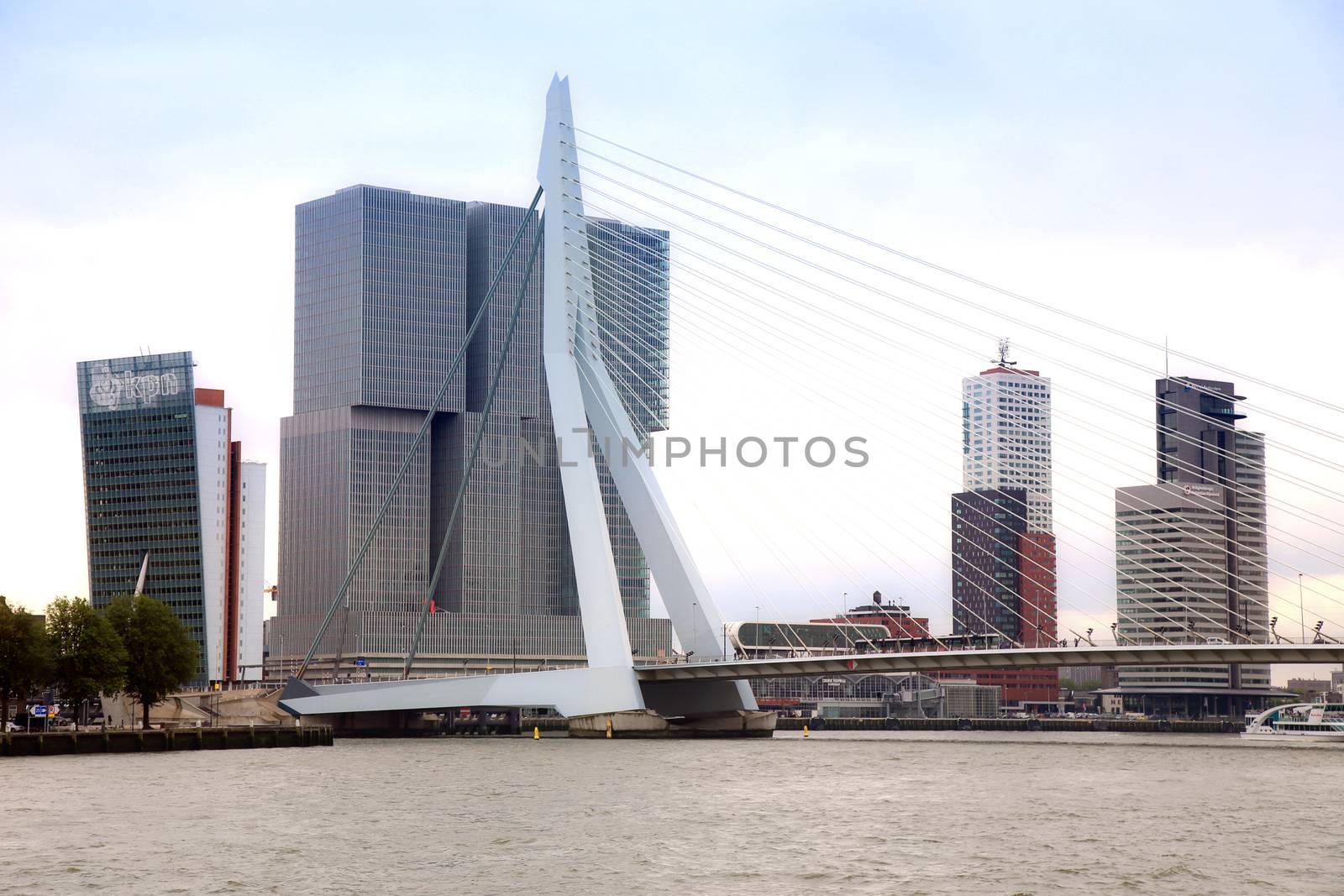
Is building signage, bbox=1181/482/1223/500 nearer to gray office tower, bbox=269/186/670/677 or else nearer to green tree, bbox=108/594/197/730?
gray office tower, bbox=269/186/670/677

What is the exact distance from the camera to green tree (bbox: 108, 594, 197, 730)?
235 feet

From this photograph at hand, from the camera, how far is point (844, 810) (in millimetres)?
33719

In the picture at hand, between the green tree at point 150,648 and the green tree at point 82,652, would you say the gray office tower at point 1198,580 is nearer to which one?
the green tree at point 150,648

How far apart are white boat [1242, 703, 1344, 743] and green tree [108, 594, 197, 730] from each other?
179 ft

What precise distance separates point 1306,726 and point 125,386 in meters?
90.3

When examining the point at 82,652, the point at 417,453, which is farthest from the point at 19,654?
the point at 417,453

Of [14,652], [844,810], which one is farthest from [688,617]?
[844,810]

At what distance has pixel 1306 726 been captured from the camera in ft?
303

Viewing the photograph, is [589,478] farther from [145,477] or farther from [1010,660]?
[145,477]

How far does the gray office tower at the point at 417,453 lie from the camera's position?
12912 centimetres

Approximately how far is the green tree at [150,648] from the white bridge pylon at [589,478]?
16.8 metres

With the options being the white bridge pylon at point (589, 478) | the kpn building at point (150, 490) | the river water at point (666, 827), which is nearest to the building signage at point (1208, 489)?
the kpn building at point (150, 490)

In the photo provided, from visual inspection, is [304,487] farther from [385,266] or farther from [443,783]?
[443,783]

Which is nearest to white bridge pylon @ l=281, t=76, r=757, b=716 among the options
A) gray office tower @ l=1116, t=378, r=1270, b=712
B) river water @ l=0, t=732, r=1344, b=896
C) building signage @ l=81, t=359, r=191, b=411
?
river water @ l=0, t=732, r=1344, b=896
